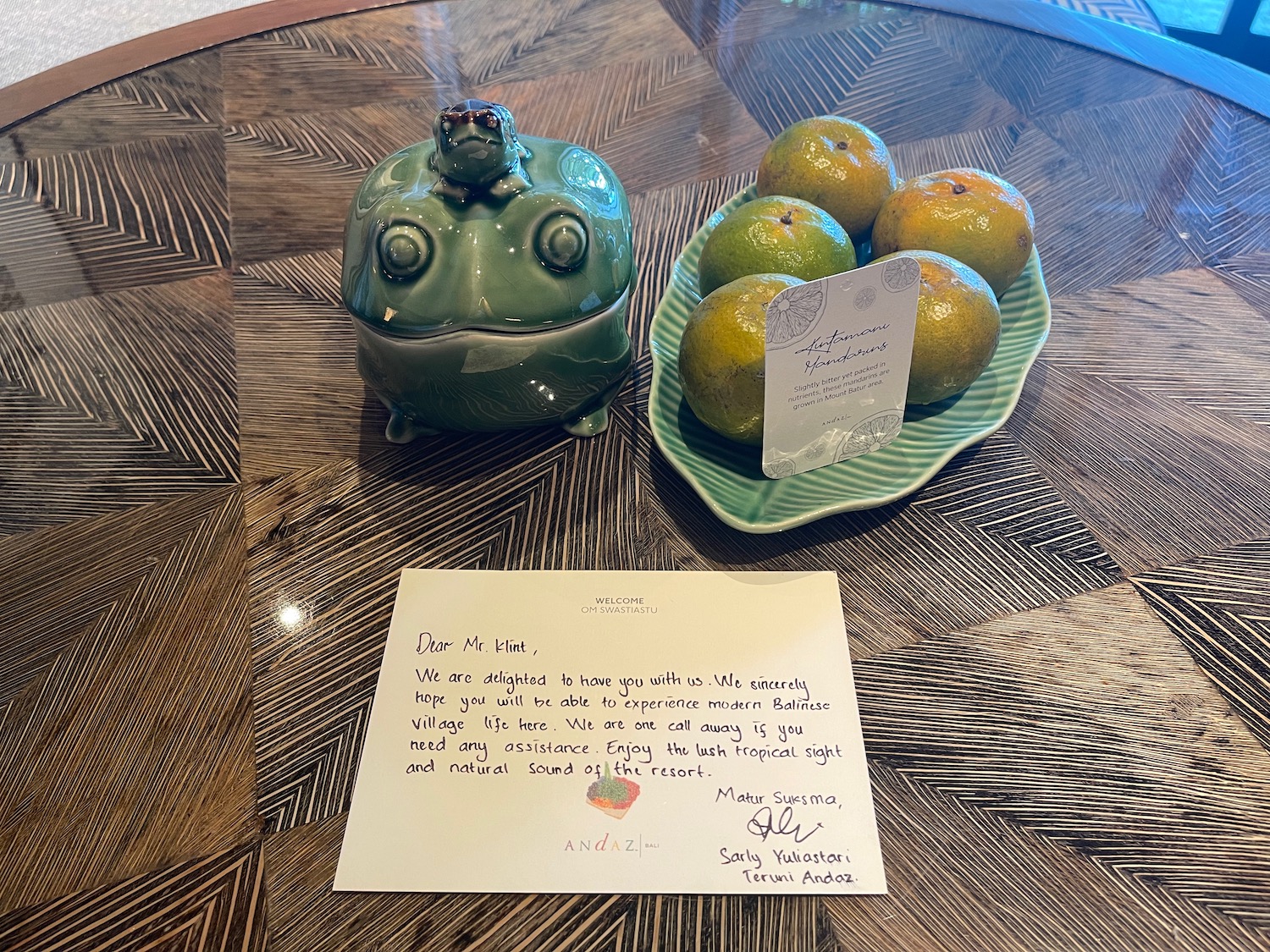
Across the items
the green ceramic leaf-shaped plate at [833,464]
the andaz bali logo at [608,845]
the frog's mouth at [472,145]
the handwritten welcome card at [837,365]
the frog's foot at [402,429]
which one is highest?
the frog's mouth at [472,145]

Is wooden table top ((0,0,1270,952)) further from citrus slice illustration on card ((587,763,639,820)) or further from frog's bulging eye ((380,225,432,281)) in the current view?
frog's bulging eye ((380,225,432,281))

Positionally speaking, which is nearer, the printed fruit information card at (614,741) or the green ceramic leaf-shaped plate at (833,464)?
the printed fruit information card at (614,741)

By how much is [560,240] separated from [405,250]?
9 centimetres

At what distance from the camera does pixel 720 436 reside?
638 mm

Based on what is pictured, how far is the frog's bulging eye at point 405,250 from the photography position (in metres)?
0.54

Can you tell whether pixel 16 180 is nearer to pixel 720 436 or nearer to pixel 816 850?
pixel 720 436

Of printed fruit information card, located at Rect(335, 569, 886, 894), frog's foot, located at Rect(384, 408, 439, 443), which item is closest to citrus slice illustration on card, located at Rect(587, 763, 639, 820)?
printed fruit information card, located at Rect(335, 569, 886, 894)

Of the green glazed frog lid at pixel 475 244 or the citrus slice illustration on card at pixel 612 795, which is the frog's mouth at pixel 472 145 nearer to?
the green glazed frog lid at pixel 475 244

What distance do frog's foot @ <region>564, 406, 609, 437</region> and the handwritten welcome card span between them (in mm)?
137

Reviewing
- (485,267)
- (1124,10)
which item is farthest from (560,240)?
(1124,10)

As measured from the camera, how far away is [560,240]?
0.55m

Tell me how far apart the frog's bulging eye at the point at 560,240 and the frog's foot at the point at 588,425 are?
0.14 metres

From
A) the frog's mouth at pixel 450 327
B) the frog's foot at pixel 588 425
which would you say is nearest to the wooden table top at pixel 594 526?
the frog's foot at pixel 588 425

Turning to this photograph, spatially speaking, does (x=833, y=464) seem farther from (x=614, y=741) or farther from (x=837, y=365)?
(x=614, y=741)
